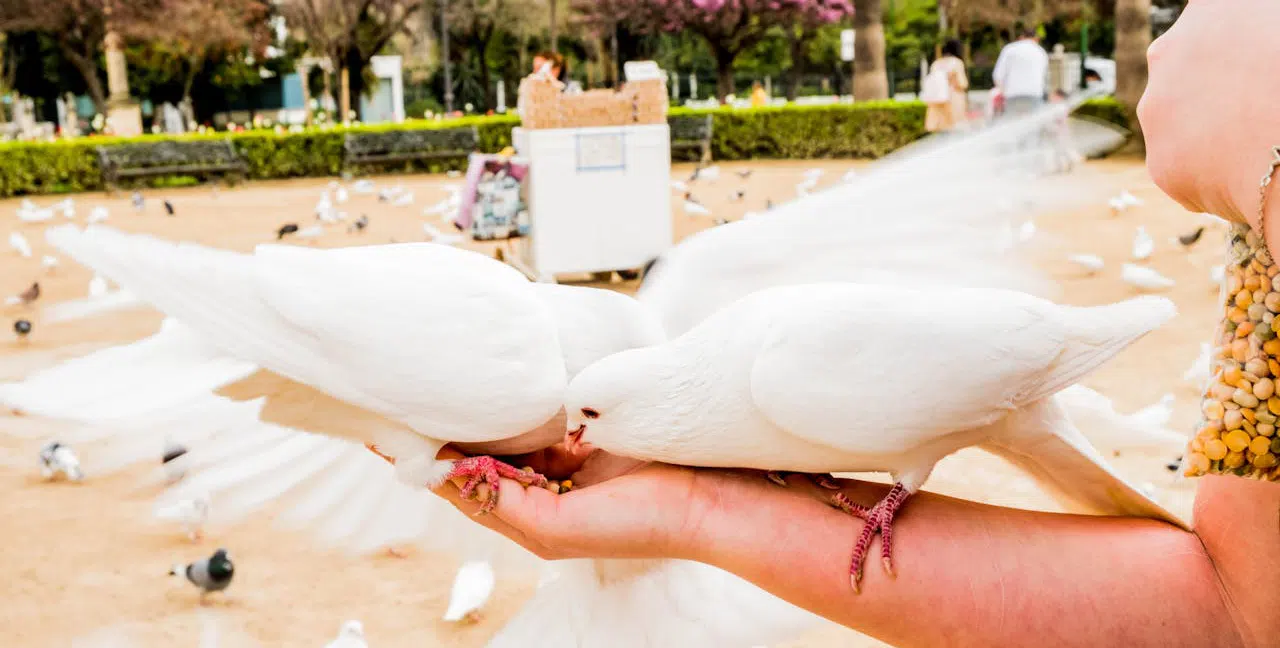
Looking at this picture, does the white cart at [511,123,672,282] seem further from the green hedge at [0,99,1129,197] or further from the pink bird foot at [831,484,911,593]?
the green hedge at [0,99,1129,197]

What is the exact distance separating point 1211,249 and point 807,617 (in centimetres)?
885

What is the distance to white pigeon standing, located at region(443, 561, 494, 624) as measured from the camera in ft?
12.7

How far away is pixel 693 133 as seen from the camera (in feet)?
70.0

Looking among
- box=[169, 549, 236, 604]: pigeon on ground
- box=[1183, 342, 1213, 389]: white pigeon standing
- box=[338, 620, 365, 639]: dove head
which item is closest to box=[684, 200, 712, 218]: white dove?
box=[1183, 342, 1213, 389]: white pigeon standing

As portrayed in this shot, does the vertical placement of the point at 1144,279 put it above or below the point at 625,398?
below

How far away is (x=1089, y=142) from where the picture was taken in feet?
6.43

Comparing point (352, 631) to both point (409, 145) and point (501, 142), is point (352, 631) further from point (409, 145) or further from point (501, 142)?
point (501, 142)

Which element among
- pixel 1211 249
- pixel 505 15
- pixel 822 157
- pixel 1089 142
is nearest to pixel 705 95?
pixel 505 15

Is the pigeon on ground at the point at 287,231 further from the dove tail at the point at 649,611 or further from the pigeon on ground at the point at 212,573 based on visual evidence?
the dove tail at the point at 649,611

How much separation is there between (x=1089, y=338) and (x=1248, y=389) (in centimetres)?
32

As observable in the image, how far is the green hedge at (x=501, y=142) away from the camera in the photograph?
61.7 ft

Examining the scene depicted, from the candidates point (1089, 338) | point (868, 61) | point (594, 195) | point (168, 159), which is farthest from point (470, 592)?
point (868, 61)

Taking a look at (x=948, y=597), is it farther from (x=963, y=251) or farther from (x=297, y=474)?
(x=297, y=474)

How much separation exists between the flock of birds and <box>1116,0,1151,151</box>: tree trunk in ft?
55.1
